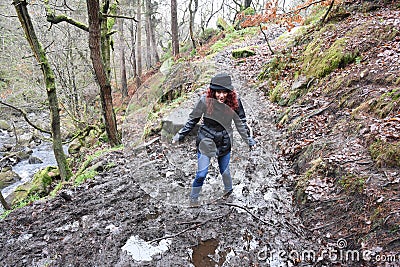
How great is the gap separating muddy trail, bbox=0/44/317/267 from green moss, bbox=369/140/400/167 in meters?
1.37

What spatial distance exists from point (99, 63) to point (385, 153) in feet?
22.6

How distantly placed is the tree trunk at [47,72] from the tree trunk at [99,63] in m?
1.23

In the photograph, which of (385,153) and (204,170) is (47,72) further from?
(385,153)

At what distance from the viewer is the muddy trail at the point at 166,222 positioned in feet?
11.1

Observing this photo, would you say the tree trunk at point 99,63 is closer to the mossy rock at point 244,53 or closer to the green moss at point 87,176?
the green moss at point 87,176

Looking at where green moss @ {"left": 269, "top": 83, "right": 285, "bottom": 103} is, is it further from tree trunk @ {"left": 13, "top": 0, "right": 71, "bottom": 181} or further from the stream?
the stream

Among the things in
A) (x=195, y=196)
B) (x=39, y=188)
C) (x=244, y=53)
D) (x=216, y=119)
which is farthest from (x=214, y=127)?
(x=244, y=53)

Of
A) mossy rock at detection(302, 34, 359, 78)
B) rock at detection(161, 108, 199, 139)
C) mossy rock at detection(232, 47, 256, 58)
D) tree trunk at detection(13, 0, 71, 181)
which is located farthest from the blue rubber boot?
mossy rock at detection(232, 47, 256, 58)

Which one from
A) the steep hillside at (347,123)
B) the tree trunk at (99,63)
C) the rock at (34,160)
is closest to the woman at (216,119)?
the steep hillside at (347,123)

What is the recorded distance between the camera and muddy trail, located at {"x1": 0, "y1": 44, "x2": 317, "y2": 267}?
3.38 m

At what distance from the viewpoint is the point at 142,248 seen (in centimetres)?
356

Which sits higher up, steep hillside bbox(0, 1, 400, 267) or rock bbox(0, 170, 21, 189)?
steep hillside bbox(0, 1, 400, 267)

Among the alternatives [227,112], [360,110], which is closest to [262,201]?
[227,112]

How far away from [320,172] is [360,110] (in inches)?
57.6
